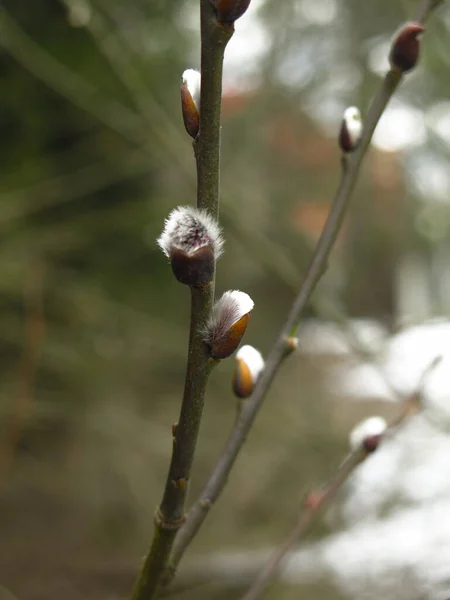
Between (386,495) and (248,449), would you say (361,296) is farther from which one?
(386,495)

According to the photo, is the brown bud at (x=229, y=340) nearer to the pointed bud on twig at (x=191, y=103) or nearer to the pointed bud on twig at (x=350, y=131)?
the pointed bud on twig at (x=191, y=103)

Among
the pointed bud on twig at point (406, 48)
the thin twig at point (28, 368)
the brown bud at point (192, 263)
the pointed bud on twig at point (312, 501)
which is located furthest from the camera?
the thin twig at point (28, 368)

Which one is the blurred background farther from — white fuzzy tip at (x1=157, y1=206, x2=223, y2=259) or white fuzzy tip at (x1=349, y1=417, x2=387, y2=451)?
white fuzzy tip at (x1=157, y1=206, x2=223, y2=259)

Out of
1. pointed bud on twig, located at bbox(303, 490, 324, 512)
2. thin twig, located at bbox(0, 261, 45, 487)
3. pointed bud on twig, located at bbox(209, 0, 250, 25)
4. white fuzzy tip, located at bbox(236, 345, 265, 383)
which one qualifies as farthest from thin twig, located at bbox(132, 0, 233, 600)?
thin twig, located at bbox(0, 261, 45, 487)

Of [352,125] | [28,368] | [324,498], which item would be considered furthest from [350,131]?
[28,368]

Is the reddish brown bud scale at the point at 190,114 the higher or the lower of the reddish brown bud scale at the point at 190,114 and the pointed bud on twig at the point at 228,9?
the lower

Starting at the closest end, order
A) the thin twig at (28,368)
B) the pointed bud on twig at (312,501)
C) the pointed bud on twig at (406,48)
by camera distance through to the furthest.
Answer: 1. the pointed bud on twig at (406,48)
2. the pointed bud on twig at (312,501)
3. the thin twig at (28,368)

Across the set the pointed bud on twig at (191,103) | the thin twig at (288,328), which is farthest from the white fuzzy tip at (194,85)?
the thin twig at (288,328)
